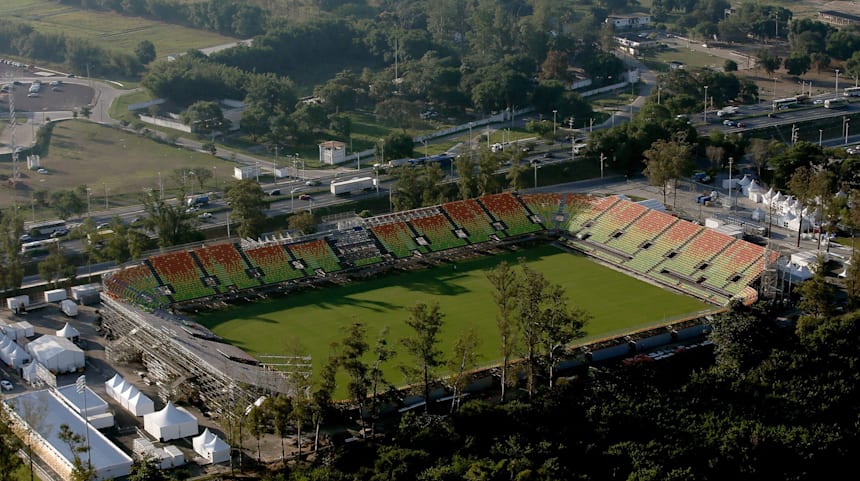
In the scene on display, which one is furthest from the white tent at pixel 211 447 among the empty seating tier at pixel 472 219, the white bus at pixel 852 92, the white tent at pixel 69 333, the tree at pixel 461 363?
the white bus at pixel 852 92

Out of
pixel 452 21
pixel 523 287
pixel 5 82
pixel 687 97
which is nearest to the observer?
pixel 523 287

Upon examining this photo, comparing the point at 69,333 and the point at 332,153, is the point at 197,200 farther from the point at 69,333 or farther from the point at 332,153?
the point at 69,333

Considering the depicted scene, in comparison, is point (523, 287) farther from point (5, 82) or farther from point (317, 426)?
point (5, 82)

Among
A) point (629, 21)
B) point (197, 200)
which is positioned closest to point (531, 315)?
point (197, 200)

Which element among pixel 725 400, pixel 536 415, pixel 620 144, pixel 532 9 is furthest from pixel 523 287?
pixel 532 9

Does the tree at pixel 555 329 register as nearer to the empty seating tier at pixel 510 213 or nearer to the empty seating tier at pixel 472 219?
the empty seating tier at pixel 472 219

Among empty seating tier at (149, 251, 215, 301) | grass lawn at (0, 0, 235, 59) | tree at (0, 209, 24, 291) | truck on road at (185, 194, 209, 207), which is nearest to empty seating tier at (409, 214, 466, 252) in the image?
empty seating tier at (149, 251, 215, 301)

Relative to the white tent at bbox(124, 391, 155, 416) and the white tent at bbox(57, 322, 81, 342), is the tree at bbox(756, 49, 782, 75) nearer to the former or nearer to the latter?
the white tent at bbox(57, 322, 81, 342)
